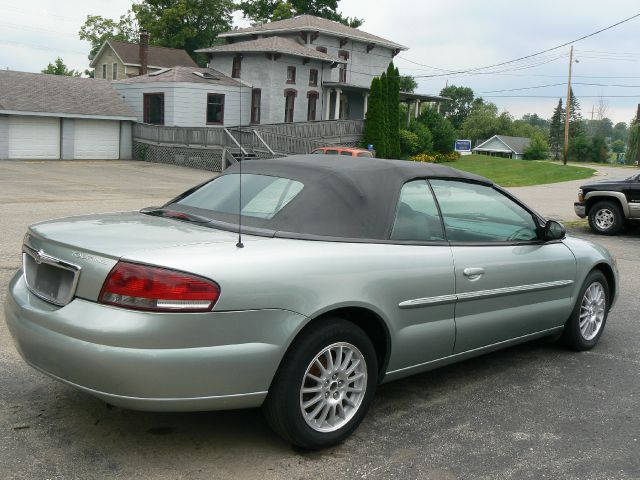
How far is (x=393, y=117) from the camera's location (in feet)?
136

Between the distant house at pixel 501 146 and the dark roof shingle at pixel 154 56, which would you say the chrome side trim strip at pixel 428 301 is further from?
the distant house at pixel 501 146

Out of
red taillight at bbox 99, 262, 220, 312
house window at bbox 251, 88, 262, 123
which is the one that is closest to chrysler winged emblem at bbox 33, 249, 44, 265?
red taillight at bbox 99, 262, 220, 312

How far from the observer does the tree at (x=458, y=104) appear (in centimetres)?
14612

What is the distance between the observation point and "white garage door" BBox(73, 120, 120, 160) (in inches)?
1521

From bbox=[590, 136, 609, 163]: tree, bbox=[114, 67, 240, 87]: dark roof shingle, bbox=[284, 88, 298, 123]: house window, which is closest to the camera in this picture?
bbox=[114, 67, 240, 87]: dark roof shingle

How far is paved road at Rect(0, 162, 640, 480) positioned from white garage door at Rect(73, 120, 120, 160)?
35188 mm

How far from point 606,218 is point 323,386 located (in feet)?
40.9

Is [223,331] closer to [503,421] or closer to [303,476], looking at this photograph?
[303,476]

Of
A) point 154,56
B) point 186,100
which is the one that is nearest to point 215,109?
point 186,100

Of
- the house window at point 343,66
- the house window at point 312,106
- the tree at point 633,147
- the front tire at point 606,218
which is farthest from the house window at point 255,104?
the tree at point 633,147

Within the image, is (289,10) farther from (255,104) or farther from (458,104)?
(458,104)

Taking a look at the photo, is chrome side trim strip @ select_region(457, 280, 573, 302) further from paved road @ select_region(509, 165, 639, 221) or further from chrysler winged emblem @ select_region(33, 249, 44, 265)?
paved road @ select_region(509, 165, 639, 221)

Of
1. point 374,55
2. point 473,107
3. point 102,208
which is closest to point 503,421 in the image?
point 102,208

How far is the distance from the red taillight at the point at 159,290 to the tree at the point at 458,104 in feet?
478
